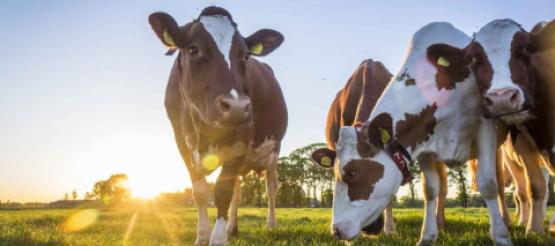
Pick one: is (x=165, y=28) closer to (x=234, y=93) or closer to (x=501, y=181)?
(x=234, y=93)

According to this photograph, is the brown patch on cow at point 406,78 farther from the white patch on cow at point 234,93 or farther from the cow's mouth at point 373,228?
the white patch on cow at point 234,93

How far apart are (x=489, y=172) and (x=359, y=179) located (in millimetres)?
1938

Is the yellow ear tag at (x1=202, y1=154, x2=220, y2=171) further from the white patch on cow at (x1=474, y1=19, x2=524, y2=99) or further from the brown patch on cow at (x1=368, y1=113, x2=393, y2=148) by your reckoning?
the white patch on cow at (x1=474, y1=19, x2=524, y2=99)

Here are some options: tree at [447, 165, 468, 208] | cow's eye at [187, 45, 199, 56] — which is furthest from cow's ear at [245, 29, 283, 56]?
tree at [447, 165, 468, 208]

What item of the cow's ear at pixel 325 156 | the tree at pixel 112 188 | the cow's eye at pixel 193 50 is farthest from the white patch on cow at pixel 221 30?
the tree at pixel 112 188

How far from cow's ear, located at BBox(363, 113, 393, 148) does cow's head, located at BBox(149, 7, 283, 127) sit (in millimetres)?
1419

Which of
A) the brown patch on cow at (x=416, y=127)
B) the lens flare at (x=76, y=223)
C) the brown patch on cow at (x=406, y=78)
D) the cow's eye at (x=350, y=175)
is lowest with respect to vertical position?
the lens flare at (x=76, y=223)

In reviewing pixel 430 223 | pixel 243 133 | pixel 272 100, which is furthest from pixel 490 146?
pixel 272 100

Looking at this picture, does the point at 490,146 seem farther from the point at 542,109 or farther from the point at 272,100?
the point at 272,100

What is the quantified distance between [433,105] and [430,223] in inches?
62.1

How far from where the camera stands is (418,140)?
21.4 feet

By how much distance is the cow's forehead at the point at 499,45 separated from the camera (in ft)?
20.0

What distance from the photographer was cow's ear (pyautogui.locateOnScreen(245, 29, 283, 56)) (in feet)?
23.7

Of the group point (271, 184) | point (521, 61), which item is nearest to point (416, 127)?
point (521, 61)
